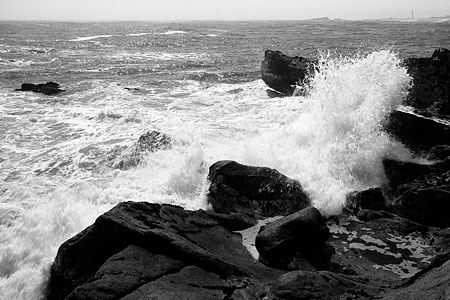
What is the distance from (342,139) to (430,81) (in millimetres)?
4517

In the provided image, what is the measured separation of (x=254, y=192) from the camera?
762 centimetres

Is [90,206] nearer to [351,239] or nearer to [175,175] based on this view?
[175,175]

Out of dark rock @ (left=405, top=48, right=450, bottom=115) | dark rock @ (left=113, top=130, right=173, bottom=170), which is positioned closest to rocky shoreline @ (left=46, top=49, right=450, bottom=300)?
dark rock @ (left=113, top=130, right=173, bottom=170)

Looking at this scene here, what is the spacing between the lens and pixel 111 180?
29.4 ft

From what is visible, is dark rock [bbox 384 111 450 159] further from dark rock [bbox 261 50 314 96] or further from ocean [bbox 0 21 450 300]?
dark rock [bbox 261 50 314 96]

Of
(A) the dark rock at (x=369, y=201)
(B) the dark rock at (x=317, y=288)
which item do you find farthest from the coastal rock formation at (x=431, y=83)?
(B) the dark rock at (x=317, y=288)

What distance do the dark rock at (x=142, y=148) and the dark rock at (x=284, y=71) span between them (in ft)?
30.3

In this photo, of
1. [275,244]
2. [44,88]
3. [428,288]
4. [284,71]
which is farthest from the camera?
[284,71]

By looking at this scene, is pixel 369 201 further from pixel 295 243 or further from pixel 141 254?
pixel 141 254

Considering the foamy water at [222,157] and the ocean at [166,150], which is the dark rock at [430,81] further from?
the foamy water at [222,157]

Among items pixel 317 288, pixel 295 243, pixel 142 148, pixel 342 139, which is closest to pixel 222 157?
pixel 142 148

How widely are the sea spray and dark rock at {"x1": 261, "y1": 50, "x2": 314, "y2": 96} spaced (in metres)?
6.15

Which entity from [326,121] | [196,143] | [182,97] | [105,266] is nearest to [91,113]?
[182,97]

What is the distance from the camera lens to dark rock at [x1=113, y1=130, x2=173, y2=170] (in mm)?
9805
